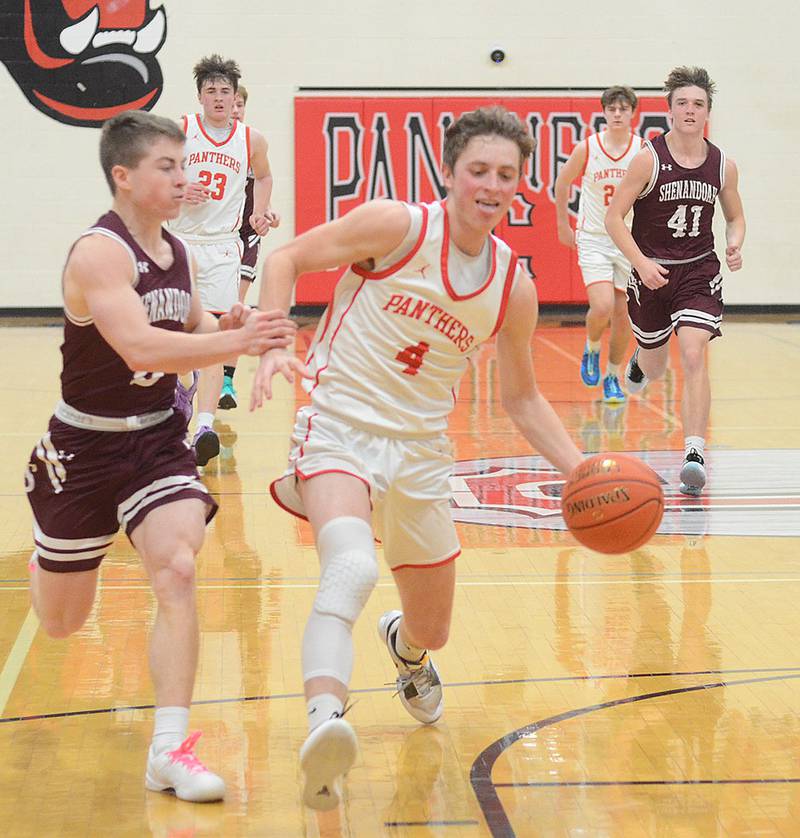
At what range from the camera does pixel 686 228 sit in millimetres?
7711

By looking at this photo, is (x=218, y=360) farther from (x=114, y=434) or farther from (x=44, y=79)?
(x=44, y=79)

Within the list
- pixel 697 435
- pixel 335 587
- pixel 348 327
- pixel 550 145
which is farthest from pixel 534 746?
pixel 550 145

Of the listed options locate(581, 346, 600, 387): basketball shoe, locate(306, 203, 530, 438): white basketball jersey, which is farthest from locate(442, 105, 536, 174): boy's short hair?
locate(581, 346, 600, 387): basketball shoe

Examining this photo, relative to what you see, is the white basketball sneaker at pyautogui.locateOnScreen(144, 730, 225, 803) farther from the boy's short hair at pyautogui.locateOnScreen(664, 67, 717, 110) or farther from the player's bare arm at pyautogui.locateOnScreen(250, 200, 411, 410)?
the boy's short hair at pyautogui.locateOnScreen(664, 67, 717, 110)

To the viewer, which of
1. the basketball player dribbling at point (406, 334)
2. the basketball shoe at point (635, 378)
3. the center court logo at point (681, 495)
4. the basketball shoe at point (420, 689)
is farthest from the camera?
the basketball shoe at point (635, 378)

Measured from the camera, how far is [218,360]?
350 cm

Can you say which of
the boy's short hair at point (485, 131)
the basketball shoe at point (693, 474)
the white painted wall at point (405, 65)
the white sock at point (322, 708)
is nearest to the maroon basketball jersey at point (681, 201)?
the basketball shoe at point (693, 474)

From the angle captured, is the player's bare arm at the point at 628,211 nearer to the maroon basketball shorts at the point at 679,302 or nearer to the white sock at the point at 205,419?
the maroon basketball shorts at the point at 679,302

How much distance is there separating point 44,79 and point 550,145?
5.56 meters

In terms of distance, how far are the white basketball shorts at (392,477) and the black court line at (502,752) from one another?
0.53 meters

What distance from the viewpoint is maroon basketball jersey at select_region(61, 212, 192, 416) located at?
3758 millimetres

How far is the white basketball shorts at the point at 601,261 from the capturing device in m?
10.8

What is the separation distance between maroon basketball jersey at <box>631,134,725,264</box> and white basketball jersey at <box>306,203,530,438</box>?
4088 millimetres

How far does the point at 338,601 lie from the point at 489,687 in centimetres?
131
